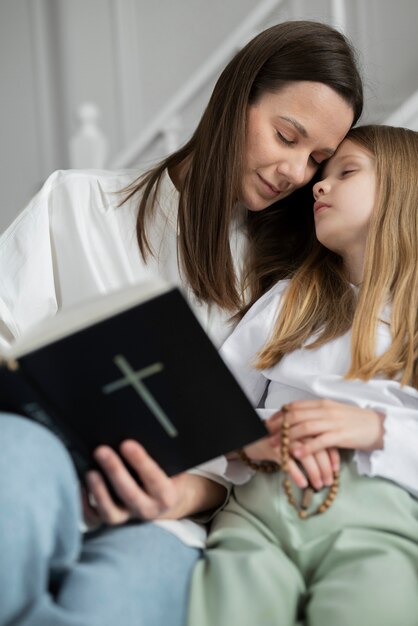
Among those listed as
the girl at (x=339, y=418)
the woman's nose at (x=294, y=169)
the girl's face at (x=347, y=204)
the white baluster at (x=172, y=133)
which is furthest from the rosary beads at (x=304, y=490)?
the white baluster at (x=172, y=133)

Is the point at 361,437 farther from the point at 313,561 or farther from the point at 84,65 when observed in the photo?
the point at 84,65

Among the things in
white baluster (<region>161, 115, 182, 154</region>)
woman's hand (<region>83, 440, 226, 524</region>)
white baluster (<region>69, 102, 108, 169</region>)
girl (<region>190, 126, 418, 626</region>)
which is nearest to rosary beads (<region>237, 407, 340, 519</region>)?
girl (<region>190, 126, 418, 626</region>)

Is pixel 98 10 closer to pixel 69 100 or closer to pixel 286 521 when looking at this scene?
pixel 69 100

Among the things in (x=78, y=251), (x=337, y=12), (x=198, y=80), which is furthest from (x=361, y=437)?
(x=198, y=80)

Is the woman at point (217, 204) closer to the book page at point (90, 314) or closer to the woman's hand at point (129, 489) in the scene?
the woman's hand at point (129, 489)

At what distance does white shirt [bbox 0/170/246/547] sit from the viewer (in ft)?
5.89

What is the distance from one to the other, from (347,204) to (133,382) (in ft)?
2.56

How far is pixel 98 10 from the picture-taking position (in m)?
4.50

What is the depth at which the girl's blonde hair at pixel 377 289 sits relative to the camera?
1.55 metres

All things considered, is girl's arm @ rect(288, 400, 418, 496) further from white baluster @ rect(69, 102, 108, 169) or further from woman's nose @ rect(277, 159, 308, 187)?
white baluster @ rect(69, 102, 108, 169)

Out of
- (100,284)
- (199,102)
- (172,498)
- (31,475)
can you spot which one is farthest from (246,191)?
(199,102)

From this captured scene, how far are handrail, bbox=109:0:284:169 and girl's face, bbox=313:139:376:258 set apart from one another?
137 centimetres

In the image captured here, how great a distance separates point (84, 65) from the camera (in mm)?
4512

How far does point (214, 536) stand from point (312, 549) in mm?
139
